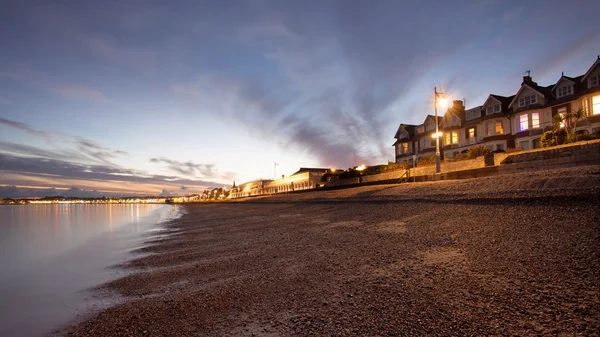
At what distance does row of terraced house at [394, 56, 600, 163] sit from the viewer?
28688 mm

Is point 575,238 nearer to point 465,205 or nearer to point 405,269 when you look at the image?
point 405,269

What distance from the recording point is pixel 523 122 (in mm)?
34750

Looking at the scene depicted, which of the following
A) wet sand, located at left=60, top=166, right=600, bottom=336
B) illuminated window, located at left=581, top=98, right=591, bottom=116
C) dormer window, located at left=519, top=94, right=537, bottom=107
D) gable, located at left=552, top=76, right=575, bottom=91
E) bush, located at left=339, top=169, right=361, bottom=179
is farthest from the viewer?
bush, located at left=339, top=169, right=361, bottom=179

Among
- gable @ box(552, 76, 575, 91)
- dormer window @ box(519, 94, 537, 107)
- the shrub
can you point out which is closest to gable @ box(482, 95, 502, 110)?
dormer window @ box(519, 94, 537, 107)

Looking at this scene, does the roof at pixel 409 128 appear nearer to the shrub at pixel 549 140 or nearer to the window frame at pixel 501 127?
the window frame at pixel 501 127

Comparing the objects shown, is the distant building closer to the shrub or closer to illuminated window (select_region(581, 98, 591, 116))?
the shrub

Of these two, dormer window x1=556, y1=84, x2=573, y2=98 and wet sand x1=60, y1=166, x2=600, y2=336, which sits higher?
dormer window x1=556, y1=84, x2=573, y2=98

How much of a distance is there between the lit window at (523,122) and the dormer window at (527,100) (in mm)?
1523

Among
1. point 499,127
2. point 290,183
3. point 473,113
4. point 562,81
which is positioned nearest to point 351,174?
point 499,127

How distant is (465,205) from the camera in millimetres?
11414

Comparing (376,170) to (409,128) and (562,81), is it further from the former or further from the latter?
(409,128)

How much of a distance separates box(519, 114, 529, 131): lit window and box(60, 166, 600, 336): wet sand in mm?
28364

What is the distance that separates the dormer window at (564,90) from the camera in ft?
103

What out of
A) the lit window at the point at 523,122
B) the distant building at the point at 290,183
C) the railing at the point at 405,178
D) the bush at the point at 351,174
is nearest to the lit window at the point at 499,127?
the lit window at the point at 523,122
